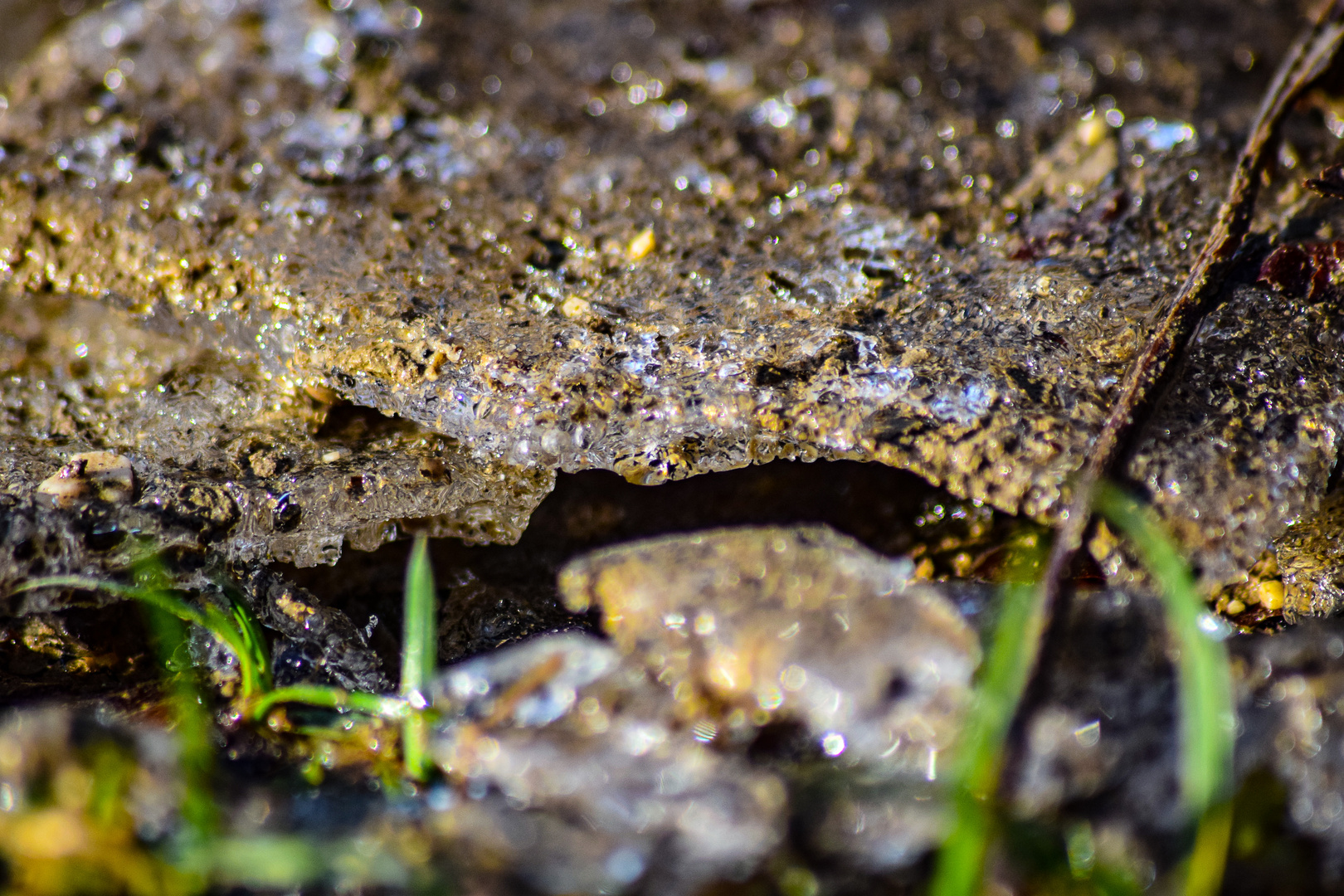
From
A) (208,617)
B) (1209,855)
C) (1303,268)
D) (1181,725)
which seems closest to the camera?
(1209,855)

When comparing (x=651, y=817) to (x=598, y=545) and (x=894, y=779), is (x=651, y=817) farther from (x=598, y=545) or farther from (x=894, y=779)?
(x=598, y=545)

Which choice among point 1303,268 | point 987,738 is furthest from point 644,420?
point 1303,268

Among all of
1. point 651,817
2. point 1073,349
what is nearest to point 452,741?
point 651,817

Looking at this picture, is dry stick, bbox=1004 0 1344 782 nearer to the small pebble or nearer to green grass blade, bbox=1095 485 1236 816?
green grass blade, bbox=1095 485 1236 816

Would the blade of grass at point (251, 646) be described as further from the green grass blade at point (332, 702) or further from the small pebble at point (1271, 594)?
the small pebble at point (1271, 594)

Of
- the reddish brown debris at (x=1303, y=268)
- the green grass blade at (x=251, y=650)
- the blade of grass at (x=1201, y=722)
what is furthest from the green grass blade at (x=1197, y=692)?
the green grass blade at (x=251, y=650)

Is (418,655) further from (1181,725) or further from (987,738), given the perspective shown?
(1181,725)
